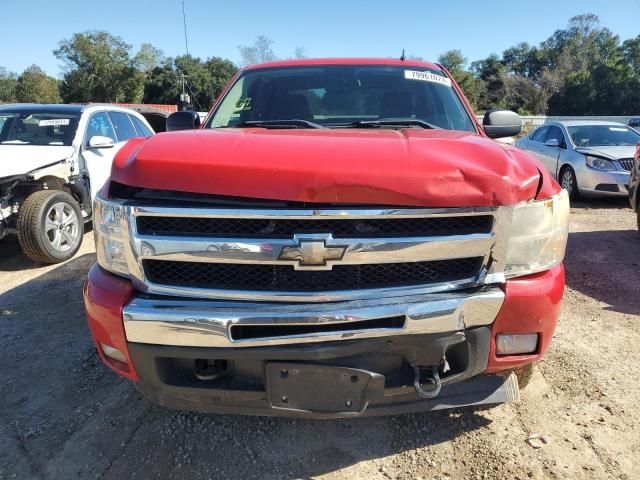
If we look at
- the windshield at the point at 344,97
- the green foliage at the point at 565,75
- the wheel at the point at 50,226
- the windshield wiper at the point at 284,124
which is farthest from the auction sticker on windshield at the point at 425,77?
the green foliage at the point at 565,75

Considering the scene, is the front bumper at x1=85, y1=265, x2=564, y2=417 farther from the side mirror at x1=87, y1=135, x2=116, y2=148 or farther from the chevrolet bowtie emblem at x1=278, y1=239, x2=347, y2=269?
the side mirror at x1=87, y1=135, x2=116, y2=148

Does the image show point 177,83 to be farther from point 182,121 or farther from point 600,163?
point 182,121

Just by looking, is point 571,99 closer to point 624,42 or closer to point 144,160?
point 624,42

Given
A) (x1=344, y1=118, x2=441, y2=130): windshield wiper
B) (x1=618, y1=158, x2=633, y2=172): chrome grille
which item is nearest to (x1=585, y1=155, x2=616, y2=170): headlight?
(x1=618, y1=158, x2=633, y2=172): chrome grille

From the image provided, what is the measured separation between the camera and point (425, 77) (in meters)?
3.36

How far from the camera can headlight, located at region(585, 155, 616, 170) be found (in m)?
8.38

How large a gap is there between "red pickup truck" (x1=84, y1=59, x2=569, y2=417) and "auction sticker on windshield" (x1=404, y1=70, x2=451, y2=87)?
4.83 ft

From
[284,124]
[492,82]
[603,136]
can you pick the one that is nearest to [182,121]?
[284,124]

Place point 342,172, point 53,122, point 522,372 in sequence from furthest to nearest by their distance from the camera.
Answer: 1. point 53,122
2. point 522,372
3. point 342,172

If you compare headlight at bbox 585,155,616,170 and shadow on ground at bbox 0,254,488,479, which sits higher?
headlight at bbox 585,155,616,170

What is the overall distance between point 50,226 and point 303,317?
443cm

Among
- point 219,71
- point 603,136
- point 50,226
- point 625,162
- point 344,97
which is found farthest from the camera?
point 219,71

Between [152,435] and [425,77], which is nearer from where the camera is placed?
[152,435]

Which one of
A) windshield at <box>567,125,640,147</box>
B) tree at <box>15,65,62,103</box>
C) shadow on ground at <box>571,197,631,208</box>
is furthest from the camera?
tree at <box>15,65,62,103</box>
